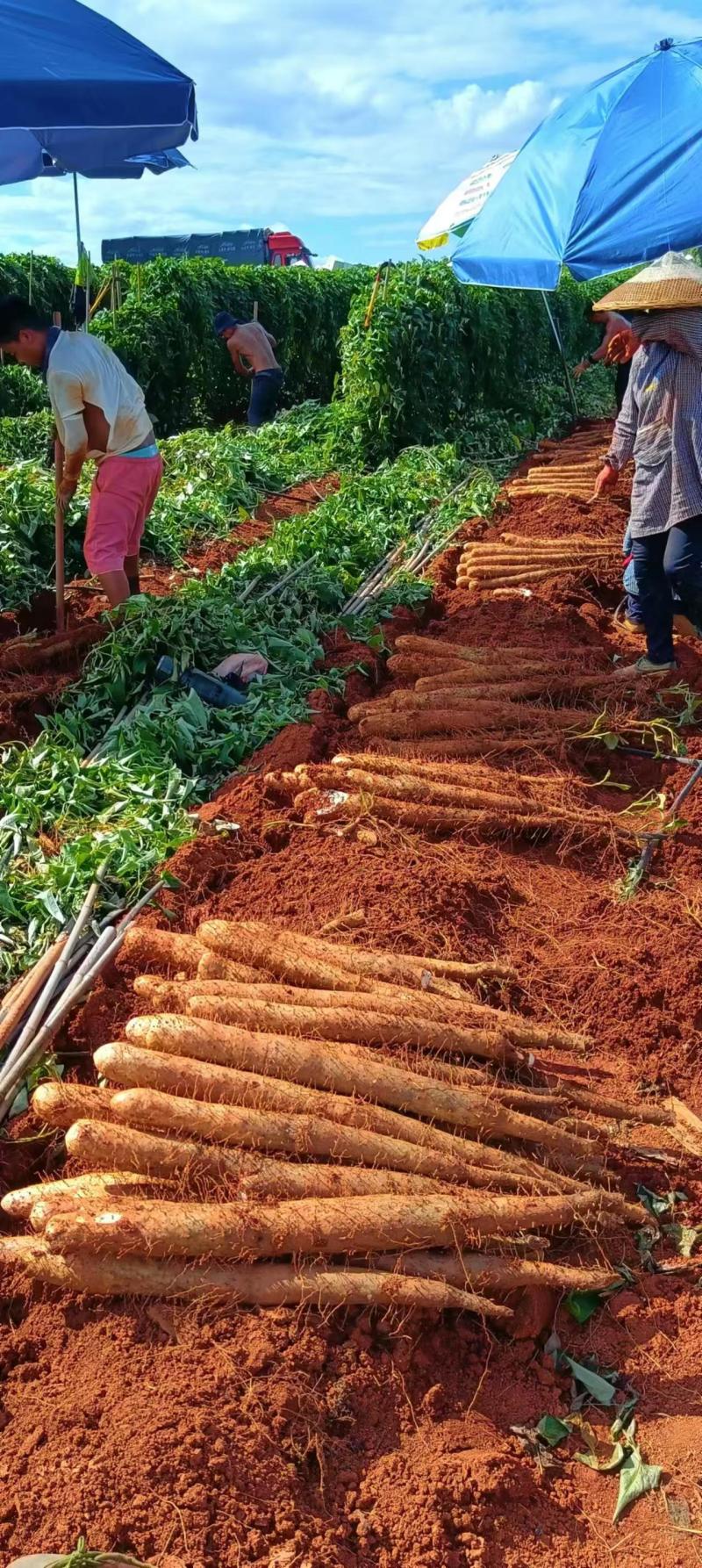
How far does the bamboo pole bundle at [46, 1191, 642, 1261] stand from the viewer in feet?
7.13

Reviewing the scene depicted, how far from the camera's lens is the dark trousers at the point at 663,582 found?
513 centimetres

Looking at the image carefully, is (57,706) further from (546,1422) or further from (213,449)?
(213,449)

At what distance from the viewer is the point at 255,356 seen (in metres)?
11.7

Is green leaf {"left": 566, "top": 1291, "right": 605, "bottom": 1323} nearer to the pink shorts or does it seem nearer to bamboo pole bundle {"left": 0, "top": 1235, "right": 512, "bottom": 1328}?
bamboo pole bundle {"left": 0, "top": 1235, "right": 512, "bottom": 1328}

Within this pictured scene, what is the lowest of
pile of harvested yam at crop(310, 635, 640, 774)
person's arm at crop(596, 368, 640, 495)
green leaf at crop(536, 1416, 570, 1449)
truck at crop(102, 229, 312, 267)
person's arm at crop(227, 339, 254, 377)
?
green leaf at crop(536, 1416, 570, 1449)

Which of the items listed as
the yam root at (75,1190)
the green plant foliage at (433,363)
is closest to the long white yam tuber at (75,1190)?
the yam root at (75,1190)

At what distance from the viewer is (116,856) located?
3.65 m

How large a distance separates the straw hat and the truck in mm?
20066

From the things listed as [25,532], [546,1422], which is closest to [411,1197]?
[546,1422]

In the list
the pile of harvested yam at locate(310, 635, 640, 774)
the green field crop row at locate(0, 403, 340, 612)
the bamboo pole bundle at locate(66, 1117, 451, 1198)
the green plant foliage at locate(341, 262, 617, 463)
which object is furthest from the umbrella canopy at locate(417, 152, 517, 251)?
the bamboo pole bundle at locate(66, 1117, 451, 1198)

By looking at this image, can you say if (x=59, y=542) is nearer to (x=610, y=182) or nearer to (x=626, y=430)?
(x=626, y=430)

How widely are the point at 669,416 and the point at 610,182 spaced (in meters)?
4.84

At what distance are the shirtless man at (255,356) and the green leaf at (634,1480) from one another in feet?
36.4

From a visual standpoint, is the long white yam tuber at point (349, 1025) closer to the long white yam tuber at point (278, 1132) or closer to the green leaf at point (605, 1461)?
the long white yam tuber at point (278, 1132)
